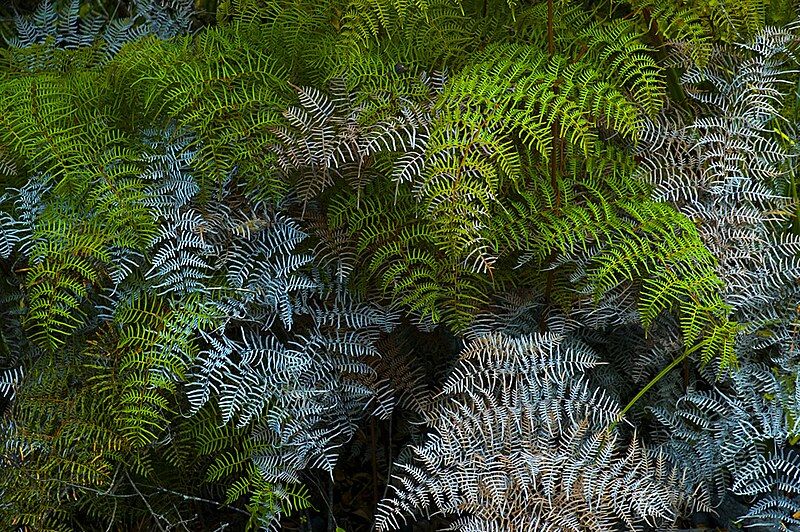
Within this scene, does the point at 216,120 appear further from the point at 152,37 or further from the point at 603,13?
the point at 603,13

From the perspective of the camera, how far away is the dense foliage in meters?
1.58

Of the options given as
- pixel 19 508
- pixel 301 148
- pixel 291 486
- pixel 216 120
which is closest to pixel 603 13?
pixel 301 148

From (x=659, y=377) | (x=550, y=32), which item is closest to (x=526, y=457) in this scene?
(x=659, y=377)

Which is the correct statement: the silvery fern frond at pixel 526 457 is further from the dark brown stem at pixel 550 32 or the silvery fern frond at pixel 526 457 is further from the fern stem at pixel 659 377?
the dark brown stem at pixel 550 32

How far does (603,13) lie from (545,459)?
0.94 meters

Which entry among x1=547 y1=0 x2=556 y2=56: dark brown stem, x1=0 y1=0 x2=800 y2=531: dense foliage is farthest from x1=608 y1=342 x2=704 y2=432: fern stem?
x1=547 y1=0 x2=556 y2=56: dark brown stem

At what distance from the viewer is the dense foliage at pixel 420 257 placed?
5.18 ft

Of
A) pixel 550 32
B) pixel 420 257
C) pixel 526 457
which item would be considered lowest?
pixel 526 457

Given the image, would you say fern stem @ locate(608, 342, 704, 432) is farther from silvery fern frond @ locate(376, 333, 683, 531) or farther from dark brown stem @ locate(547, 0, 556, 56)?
dark brown stem @ locate(547, 0, 556, 56)

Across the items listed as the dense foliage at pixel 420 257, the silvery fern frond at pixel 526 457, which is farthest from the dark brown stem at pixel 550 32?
the silvery fern frond at pixel 526 457

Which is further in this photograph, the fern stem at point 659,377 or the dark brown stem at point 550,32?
the fern stem at point 659,377

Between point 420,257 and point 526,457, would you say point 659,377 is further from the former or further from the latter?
point 420,257

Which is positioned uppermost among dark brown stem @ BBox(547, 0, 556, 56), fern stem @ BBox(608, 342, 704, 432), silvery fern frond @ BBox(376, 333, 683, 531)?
dark brown stem @ BBox(547, 0, 556, 56)

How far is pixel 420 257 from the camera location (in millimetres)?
1633
